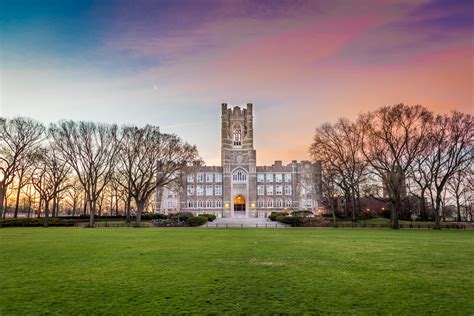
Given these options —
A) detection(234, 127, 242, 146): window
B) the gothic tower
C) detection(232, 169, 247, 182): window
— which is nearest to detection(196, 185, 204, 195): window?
the gothic tower

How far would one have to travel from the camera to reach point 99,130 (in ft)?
152

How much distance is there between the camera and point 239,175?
87.5 metres

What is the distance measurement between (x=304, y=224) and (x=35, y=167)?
37446 millimetres

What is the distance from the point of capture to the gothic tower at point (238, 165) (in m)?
86.5

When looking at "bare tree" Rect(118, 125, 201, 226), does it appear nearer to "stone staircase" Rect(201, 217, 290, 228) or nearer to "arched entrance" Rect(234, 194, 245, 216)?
"stone staircase" Rect(201, 217, 290, 228)

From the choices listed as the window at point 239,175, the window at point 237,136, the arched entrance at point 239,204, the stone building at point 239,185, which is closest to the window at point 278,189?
the stone building at point 239,185

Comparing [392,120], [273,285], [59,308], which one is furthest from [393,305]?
[392,120]

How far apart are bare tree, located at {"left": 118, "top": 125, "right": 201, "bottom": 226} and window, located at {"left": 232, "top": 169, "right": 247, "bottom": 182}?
117 ft

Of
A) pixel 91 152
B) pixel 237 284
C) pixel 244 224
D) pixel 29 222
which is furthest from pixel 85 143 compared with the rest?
pixel 237 284

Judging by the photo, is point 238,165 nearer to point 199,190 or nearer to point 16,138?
point 199,190

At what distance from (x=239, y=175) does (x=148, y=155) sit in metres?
39.9

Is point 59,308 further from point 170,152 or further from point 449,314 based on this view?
point 170,152

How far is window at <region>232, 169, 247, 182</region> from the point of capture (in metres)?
87.2

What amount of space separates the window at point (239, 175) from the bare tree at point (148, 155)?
3557 centimetres
